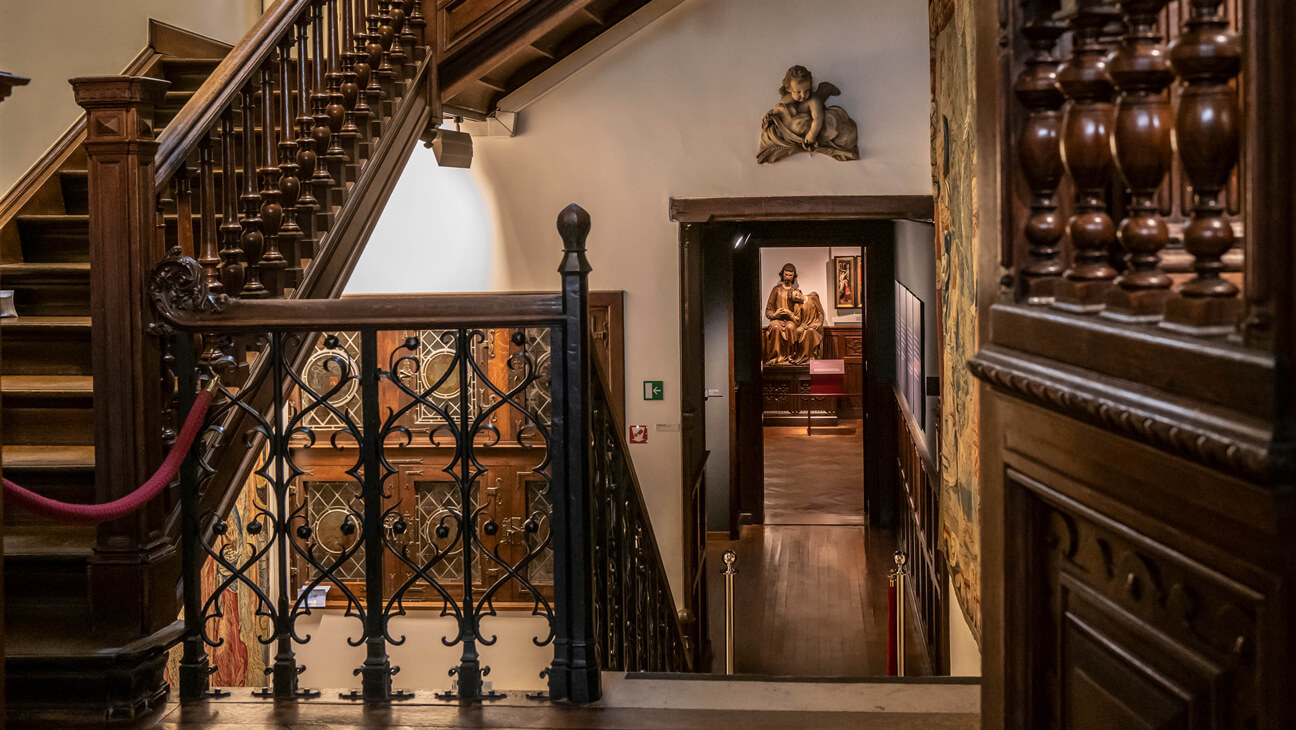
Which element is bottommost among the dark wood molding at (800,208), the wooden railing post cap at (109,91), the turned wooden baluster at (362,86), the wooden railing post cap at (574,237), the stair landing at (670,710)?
the stair landing at (670,710)

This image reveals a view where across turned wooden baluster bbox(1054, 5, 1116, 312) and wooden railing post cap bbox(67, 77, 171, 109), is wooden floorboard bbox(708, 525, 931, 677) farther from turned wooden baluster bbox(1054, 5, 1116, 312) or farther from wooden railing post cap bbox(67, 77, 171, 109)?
turned wooden baluster bbox(1054, 5, 1116, 312)

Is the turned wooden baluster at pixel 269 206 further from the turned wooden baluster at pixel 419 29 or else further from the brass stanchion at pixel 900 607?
the brass stanchion at pixel 900 607

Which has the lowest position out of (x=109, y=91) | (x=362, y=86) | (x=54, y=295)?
→ (x=54, y=295)

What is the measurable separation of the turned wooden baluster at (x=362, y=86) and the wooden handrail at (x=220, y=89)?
1.63 feet

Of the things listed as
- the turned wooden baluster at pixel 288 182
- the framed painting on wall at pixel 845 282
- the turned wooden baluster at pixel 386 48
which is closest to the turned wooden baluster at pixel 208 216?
the turned wooden baluster at pixel 288 182

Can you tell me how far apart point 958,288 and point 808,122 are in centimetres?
344

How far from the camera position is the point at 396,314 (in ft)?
8.59

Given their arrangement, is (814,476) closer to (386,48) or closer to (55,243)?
(386,48)

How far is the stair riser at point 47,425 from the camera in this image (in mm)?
3518

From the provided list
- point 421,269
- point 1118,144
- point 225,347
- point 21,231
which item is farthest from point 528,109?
point 1118,144

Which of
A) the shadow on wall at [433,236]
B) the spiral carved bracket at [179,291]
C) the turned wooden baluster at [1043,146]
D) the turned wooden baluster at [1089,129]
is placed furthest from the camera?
the shadow on wall at [433,236]

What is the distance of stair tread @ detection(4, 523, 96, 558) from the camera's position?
2.89 m

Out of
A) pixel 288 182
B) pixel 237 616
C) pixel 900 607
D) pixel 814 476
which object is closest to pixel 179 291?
pixel 288 182

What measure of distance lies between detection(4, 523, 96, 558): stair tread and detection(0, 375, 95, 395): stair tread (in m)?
0.43
